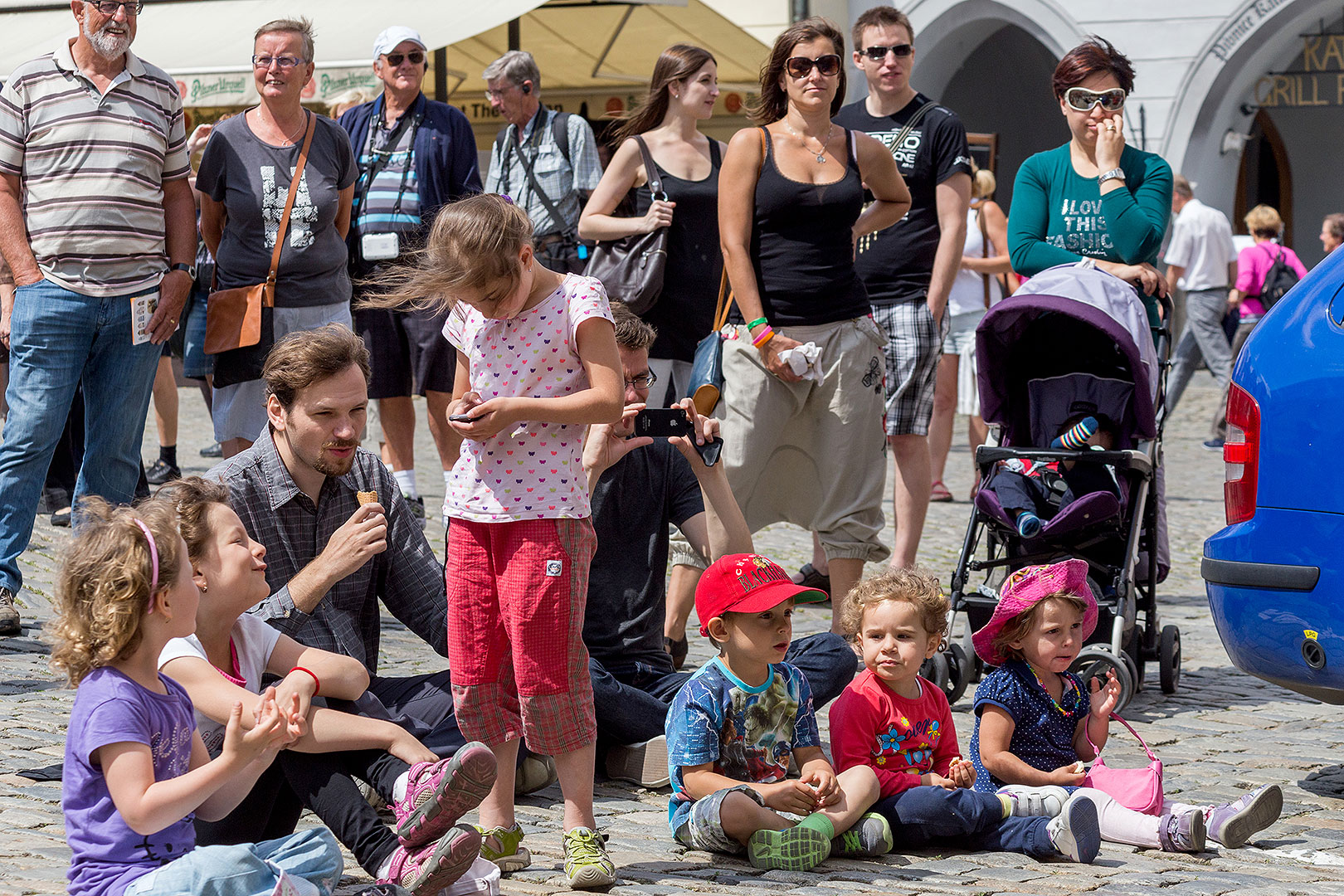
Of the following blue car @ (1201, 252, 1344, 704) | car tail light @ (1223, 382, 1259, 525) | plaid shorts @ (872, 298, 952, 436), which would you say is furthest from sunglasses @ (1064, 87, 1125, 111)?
car tail light @ (1223, 382, 1259, 525)

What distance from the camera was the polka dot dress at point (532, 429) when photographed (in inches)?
154

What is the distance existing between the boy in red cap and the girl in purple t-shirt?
1185 mm

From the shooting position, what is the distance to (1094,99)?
6289 mm

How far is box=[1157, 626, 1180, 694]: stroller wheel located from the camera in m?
6.03

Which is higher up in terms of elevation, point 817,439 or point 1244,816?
point 817,439

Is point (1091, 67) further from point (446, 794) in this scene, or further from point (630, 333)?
point (446, 794)

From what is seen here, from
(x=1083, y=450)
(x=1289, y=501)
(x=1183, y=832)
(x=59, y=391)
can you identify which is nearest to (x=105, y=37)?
(x=59, y=391)

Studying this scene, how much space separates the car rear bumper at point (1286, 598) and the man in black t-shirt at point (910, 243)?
2351mm

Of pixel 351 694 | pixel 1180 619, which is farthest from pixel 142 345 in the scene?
pixel 1180 619

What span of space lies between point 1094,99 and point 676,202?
168 cm

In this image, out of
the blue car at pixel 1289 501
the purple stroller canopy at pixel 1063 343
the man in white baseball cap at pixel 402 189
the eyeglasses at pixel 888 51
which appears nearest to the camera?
the blue car at pixel 1289 501

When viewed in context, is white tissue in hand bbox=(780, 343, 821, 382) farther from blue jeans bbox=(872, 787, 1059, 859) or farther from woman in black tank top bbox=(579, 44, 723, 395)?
blue jeans bbox=(872, 787, 1059, 859)

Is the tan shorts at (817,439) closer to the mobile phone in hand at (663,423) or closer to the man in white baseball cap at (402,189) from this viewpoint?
the mobile phone in hand at (663,423)

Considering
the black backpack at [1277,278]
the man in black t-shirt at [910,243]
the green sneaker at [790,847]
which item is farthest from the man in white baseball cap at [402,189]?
the black backpack at [1277,278]
